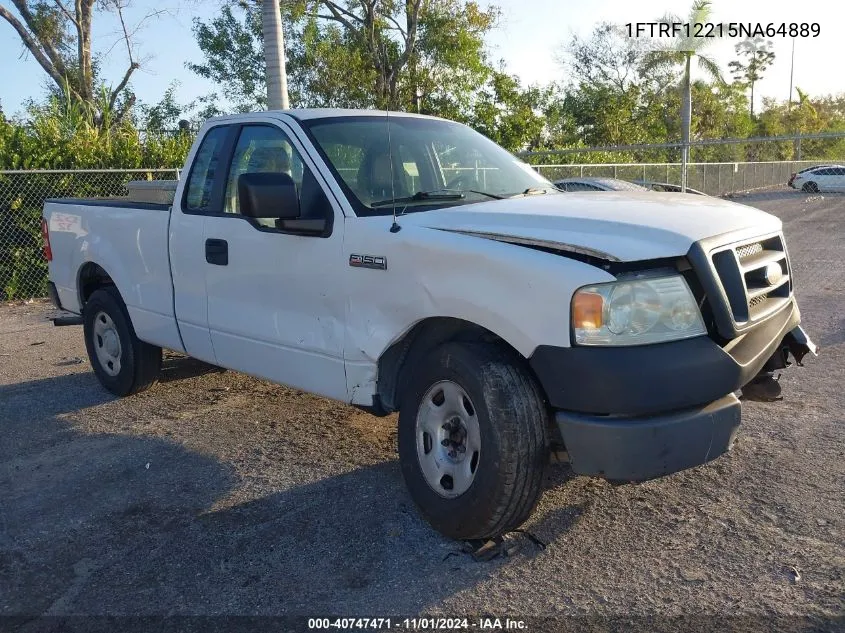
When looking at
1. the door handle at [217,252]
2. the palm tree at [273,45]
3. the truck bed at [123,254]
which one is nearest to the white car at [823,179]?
the palm tree at [273,45]

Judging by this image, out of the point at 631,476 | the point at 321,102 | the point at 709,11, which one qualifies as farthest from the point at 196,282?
the point at 709,11

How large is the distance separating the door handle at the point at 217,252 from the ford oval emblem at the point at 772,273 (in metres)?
3.00

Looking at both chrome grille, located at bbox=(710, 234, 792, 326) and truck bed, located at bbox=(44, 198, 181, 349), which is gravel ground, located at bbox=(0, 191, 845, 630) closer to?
truck bed, located at bbox=(44, 198, 181, 349)

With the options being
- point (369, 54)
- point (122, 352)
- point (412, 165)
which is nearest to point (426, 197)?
point (412, 165)

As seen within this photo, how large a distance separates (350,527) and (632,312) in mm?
1753

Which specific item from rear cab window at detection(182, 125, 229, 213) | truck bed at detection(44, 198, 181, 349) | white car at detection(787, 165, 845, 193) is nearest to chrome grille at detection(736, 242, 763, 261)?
rear cab window at detection(182, 125, 229, 213)

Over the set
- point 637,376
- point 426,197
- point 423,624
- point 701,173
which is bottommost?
point 423,624

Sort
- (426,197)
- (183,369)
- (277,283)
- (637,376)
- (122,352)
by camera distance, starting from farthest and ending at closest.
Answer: (183,369) → (122,352) → (277,283) → (426,197) → (637,376)

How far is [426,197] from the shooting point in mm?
4223

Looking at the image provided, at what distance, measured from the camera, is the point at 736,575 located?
329 cm

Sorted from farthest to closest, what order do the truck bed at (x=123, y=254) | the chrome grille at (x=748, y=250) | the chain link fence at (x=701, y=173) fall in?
1. the chain link fence at (x=701, y=173)
2. the truck bed at (x=123, y=254)
3. the chrome grille at (x=748, y=250)

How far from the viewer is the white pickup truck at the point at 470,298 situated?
3119 mm

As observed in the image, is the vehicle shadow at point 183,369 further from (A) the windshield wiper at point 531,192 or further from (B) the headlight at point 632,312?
(B) the headlight at point 632,312

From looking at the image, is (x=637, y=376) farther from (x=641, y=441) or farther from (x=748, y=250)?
(x=748, y=250)
